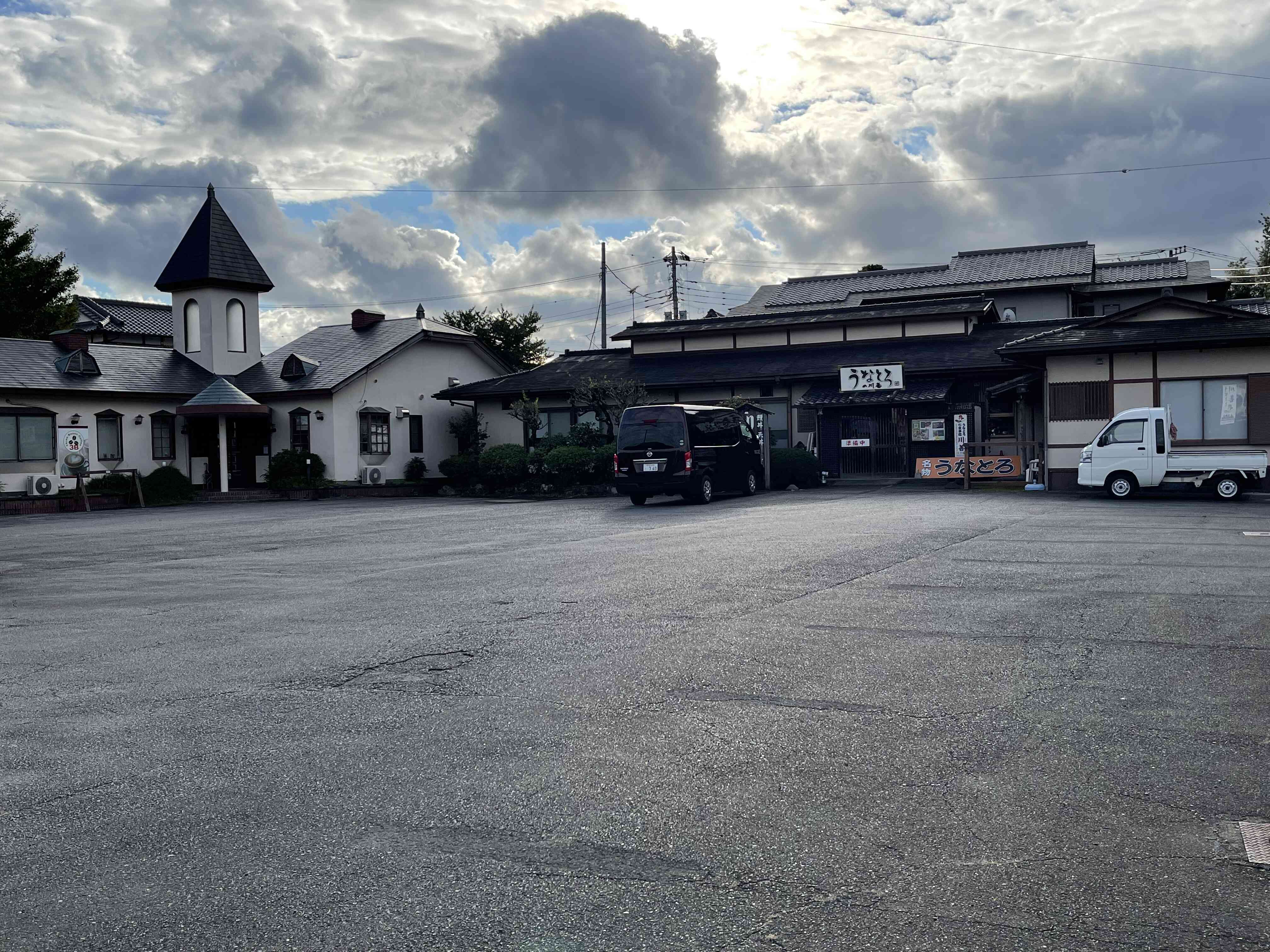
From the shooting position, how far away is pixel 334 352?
1470 inches

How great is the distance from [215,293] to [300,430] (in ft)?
20.9

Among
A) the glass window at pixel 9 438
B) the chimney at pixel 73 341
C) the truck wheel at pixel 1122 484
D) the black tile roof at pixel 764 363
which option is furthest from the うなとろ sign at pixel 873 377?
the glass window at pixel 9 438

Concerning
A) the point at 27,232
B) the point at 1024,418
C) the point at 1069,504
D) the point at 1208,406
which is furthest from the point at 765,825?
the point at 27,232

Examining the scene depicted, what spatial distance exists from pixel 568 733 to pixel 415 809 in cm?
117

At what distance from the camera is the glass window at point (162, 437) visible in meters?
34.1

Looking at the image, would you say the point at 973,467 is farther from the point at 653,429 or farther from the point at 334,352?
the point at 334,352

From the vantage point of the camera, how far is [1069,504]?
798 inches

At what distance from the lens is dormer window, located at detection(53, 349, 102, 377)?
3192 centimetres

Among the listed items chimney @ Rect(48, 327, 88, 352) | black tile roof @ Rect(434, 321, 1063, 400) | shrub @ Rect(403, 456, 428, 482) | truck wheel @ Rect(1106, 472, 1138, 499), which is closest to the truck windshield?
truck wheel @ Rect(1106, 472, 1138, 499)

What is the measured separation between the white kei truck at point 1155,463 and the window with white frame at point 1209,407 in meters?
2.28

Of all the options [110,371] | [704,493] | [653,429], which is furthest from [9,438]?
[704,493]

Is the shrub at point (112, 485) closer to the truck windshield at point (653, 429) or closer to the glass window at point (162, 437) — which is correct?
the glass window at point (162, 437)

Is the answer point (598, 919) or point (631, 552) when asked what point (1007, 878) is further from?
point (631, 552)

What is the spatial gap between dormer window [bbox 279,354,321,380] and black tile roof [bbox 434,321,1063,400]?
14.6ft
